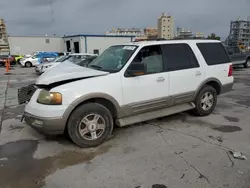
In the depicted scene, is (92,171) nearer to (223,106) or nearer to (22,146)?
(22,146)

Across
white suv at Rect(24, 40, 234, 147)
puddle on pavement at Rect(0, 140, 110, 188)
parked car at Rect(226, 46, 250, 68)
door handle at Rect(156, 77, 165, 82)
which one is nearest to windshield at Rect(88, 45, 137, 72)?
white suv at Rect(24, 40, 234, 147)

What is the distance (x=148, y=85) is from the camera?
4.09 metres

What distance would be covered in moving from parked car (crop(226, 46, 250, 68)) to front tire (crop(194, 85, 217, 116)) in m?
11.6

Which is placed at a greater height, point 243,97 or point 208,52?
point 208,52

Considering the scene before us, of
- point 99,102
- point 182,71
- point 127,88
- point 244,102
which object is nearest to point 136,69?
point 127,88

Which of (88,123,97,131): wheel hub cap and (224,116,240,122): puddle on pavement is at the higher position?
(88,123,97,131): wheel hub cap

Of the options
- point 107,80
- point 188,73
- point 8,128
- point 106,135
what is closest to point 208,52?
point 188,73

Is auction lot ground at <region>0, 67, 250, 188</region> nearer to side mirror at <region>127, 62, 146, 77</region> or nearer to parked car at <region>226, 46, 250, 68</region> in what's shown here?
side mirror at <region>127, 62, 146, 77</region>

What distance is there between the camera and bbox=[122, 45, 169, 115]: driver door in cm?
393

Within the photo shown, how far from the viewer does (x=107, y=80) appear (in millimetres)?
3699

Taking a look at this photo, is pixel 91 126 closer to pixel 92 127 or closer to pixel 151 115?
pixel 92 127

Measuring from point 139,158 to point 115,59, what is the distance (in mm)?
1997


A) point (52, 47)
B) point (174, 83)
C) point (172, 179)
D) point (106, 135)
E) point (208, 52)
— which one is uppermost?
point (52, 47)

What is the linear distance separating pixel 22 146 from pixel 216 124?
3.99 m
